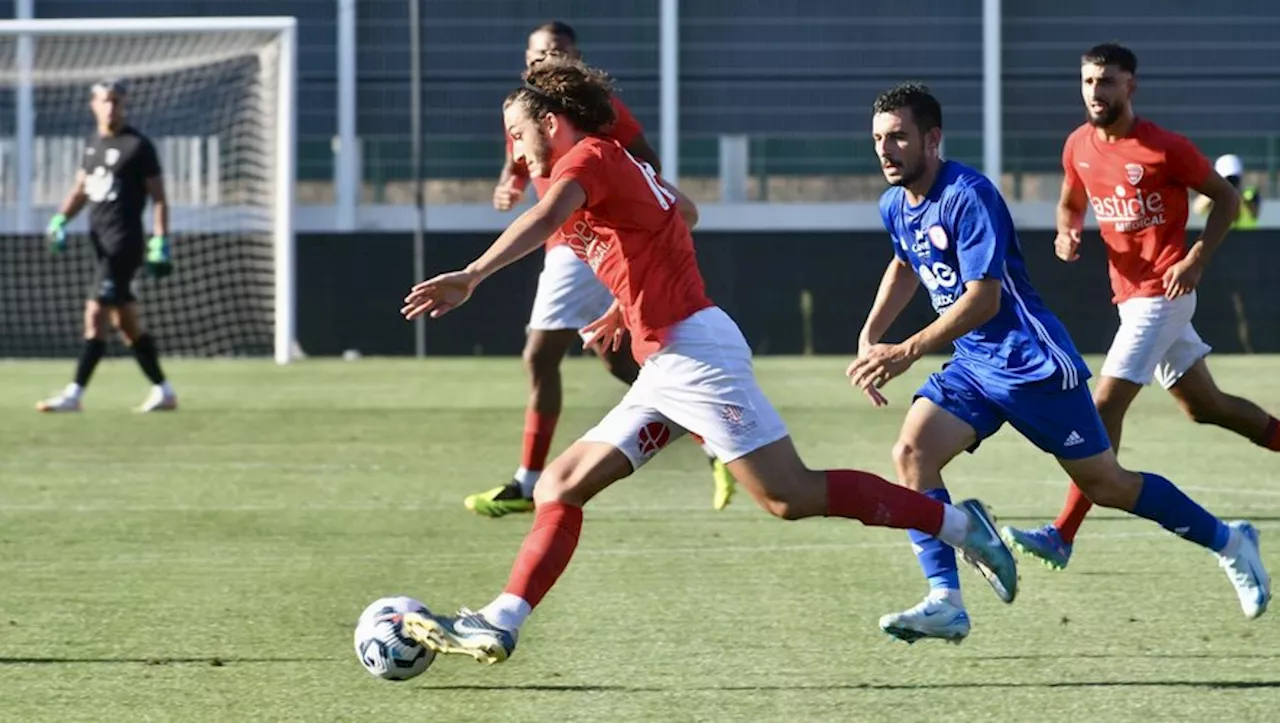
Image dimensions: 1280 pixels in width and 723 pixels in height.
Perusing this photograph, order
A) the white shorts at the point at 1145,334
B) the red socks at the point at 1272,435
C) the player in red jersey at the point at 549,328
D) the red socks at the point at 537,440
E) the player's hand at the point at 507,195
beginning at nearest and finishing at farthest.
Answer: the white shorts at the point at 1145,334
the red socks at the point at 1272,435
the player in red jersey at the point at 549,328
the player's hand at the point at 507,195
the red socks at the point at 537,440

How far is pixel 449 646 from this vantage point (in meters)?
5.46

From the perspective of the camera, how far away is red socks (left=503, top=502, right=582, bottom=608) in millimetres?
5699

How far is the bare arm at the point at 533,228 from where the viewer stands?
5336 mm

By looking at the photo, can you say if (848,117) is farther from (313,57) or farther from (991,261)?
(991,261)

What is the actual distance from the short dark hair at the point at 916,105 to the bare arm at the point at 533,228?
1211mm

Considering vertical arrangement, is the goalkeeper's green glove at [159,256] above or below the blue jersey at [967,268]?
below

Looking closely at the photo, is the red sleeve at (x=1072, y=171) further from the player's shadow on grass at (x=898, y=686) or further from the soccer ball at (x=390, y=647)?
the soccer ball at (x=390, y=647)

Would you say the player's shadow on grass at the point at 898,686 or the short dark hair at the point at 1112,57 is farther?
the short dark hair at the point at 1112,57

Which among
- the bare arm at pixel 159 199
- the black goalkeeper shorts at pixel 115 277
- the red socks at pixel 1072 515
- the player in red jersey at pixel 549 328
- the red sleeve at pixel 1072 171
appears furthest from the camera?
the bare arm at pixel 159 199

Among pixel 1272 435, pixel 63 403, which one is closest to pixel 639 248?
pixel 1272 435

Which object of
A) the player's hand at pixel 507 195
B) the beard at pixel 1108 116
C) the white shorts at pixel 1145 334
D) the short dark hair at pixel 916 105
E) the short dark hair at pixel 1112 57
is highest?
the short dark hair at pixel 1112 57

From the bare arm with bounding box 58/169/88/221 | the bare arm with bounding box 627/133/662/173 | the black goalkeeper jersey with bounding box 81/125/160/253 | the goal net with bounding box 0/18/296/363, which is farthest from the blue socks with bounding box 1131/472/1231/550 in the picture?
the goal net with bounding box 0/18/296/363

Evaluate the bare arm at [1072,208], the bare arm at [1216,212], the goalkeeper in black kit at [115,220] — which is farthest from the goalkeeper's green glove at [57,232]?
the bare arm at [1216,212]

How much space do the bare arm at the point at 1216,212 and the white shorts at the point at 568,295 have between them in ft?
8.67
